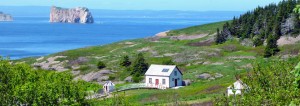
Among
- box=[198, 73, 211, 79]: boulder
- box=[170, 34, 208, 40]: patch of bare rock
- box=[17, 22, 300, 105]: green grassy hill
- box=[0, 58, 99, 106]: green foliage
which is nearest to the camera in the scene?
box=[0, 58, 99, 106]: green foliage

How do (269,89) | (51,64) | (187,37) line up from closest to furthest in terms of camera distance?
(269,89) < (51,64) < (187,37)

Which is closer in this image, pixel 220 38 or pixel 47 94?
pixel 47 94

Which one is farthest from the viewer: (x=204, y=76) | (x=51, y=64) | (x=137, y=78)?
(x=51, y=64)

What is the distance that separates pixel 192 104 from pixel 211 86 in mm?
19460

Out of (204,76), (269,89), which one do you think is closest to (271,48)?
(204,76)

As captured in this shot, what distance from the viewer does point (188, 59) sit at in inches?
4390

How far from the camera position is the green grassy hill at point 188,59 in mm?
73288

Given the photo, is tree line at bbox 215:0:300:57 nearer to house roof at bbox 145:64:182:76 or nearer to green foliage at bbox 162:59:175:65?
green foliage at bbox 162:59:175:65

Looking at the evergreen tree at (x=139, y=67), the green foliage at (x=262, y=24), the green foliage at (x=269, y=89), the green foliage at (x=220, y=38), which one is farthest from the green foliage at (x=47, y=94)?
the green foliage at (x=220, y=38)

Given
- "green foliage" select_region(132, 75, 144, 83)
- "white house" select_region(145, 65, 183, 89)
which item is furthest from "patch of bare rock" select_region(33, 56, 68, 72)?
"white house" select_region(145, 65, 183, 89)

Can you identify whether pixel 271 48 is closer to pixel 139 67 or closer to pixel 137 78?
pixel 139 67

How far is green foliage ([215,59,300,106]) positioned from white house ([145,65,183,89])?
189 ft

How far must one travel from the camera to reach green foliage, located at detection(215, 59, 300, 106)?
960 inches

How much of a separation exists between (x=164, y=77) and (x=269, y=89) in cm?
6103
